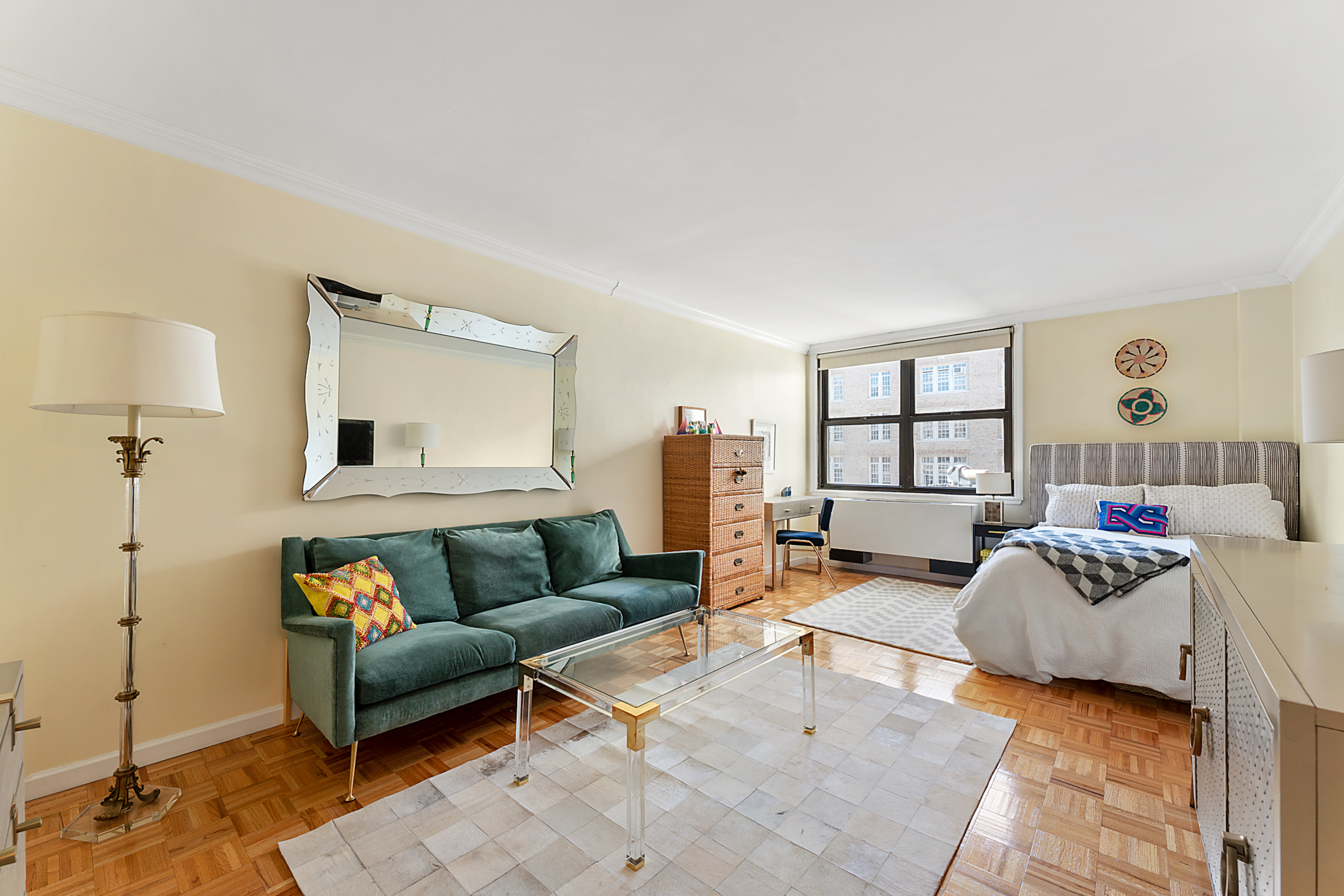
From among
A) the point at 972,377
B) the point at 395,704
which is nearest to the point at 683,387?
the point at 972,377

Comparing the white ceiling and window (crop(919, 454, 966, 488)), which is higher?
the white ceiling

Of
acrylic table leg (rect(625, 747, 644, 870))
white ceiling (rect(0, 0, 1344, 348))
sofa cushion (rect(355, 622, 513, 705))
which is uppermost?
white ceiling (rect(0, 0, 1344, 348))

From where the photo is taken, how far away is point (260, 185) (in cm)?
271

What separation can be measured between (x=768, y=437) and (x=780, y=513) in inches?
32.1

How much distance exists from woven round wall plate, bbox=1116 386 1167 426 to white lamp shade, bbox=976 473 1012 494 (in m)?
1.00

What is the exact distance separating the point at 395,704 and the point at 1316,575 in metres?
2.89

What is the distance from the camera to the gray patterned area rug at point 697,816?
173cm

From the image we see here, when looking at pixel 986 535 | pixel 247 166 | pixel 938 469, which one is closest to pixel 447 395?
pixel 247 166

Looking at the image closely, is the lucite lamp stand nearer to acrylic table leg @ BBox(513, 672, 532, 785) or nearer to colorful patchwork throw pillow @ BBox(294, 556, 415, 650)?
colorful patchwork throw pillow @ BBox(294, 556, 415, 650)

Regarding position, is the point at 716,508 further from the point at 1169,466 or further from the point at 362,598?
the point at 1169,466

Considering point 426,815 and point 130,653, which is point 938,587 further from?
point 130,653

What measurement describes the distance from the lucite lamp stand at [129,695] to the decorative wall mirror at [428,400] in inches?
30.1

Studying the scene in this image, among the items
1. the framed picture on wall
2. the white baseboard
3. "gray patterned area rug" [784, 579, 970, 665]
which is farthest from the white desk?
the white baseboard

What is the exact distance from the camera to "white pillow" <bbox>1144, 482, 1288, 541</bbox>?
386cm
